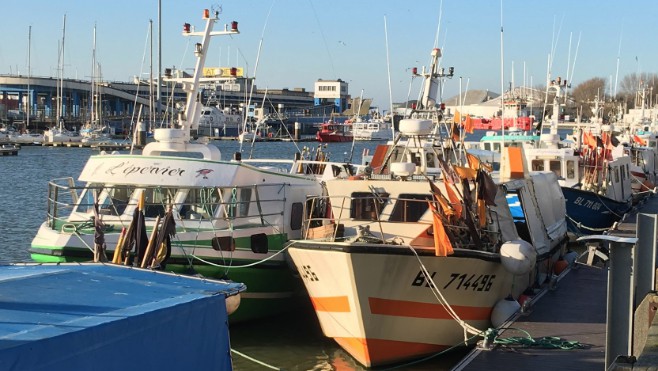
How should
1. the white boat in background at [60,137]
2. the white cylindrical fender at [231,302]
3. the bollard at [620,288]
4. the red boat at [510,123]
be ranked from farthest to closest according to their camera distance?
the white boat in background at [60,137], the red boat at [510,123], the white cylindrical fender at [231,302], the bollard at [620,288]

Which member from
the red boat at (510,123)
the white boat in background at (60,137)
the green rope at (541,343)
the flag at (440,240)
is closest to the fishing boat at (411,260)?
the flag at (440,240)

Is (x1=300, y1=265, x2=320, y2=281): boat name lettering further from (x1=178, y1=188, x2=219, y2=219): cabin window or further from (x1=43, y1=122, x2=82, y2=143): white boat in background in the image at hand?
(x1=43, y1=122, x2=82, y2=143): white boat in background

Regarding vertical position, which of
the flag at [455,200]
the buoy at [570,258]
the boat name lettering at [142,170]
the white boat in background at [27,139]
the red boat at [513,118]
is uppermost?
the red boat at [513,118]

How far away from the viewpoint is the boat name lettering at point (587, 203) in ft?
98.2

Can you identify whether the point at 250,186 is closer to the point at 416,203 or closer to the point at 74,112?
the point at 416,203

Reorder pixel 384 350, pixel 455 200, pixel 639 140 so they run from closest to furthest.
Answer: pixel 384 350 < pixel 455 200 < pixel 639 140

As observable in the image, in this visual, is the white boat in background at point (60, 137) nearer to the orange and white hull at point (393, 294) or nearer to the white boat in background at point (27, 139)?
the white boat in background at point (27, 139)

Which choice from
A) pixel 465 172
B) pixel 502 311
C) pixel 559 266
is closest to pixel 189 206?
pixel 465 172

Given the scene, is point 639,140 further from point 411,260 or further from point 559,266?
point 411,260

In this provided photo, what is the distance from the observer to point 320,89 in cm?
18550

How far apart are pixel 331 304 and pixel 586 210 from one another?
54.0 feet

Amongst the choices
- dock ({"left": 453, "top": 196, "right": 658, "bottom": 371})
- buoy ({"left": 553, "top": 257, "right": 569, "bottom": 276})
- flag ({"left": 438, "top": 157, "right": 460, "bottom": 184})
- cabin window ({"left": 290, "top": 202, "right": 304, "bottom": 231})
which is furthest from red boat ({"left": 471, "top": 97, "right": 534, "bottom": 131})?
flag ({"left": 438, "top": 157, "right": 460, "bottom": 184})

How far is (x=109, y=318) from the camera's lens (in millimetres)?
8211

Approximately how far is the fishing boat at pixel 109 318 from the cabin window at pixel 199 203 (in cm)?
652
